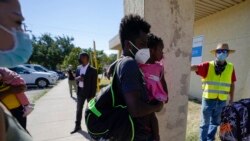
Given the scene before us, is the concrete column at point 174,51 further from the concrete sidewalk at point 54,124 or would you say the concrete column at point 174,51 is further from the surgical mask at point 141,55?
the concrete sidewalk at point 54,124

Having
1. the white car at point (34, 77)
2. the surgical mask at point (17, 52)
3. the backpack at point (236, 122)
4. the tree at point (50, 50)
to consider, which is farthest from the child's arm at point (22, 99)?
the tree at point (50, 50)

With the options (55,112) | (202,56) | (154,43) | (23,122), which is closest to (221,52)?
(154,43)

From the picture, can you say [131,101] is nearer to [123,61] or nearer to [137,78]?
[137,78]

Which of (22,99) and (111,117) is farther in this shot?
(22,99)

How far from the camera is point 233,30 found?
6.43 meters

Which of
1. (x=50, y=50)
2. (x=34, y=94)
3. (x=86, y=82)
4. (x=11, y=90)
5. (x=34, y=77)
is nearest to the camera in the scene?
(x=11, y=90)

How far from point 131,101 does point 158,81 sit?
370 millimetres

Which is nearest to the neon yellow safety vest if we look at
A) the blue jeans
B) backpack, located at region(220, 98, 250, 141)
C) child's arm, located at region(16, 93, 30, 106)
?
the blue jeans

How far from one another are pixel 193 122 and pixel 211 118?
1379 millimetres

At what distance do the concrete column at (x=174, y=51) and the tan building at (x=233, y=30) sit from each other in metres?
3.28

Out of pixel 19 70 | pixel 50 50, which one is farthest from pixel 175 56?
pixel 50 50

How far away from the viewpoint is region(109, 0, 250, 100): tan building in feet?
19.5

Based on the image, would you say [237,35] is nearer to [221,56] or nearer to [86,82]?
[221,56]

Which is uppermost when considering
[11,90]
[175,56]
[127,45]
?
[127,45]
